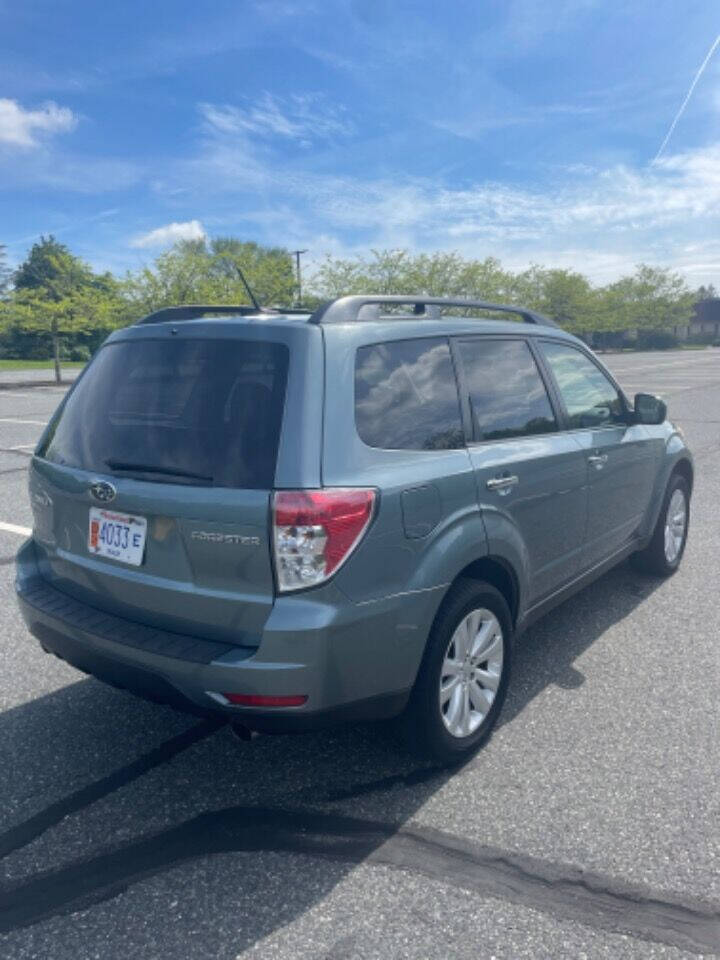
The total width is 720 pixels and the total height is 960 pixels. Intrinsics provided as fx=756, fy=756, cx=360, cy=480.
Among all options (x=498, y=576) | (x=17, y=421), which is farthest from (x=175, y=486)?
(x=17, y=421)

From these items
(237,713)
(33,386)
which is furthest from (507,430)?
(33,386)

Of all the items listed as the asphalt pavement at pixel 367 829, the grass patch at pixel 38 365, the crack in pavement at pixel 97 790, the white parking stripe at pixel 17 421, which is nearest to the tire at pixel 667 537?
the asphalt pavement at pixel 367 829

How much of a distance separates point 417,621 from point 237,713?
676 mm

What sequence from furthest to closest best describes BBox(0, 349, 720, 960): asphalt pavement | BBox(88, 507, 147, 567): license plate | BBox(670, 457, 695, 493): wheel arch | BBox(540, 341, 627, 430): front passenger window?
BBox(670, 457, 695, 493): wheel arch → BBox(540, 341, 627, 430): front passenger window → BBox(88, 507, 147, 567): license plate → BBox(0, 349, 720, 960): asphalt pavement

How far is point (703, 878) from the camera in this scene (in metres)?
2.33

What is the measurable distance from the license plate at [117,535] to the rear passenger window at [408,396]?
0.86m

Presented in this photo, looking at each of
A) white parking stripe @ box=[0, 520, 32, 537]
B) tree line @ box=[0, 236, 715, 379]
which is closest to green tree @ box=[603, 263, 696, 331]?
tree line @ box=[0, 236, 715, 379]

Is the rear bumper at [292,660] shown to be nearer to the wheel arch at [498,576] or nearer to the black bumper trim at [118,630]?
the black bumper trim at [118,630]

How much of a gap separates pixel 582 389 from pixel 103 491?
264 centimetres

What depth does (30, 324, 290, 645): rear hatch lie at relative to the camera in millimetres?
2428

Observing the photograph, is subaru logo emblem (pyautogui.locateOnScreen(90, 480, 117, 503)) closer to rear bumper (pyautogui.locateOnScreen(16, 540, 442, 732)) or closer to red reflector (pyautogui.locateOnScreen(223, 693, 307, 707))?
rear bumper (pyautogui.locateOnScreen(16, 540, 442, 732))

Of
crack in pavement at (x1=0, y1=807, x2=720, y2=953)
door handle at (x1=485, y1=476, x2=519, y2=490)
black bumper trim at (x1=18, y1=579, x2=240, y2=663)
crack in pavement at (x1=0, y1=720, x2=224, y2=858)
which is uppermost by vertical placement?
door handle at (x1=485, y1=476, x2=519, y2=490)

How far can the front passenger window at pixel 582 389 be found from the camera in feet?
12.9

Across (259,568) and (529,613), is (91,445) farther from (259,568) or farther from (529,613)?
(529,613)
